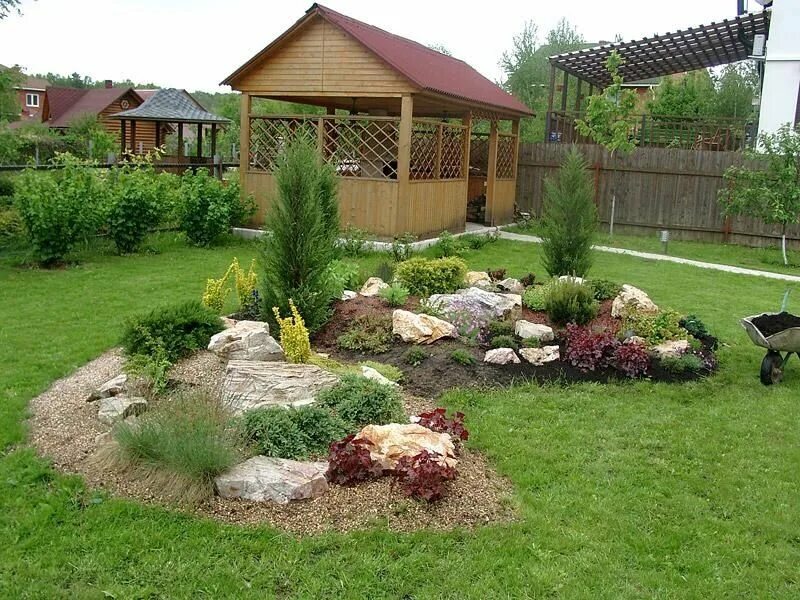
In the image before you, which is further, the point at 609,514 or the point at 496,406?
the point at 496,406

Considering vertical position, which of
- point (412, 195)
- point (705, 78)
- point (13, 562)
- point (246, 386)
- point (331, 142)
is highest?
point (705, 78)

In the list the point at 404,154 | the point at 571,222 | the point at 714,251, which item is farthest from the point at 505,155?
the point at 571,222

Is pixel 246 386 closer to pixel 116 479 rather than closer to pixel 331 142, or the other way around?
pixel 116 479

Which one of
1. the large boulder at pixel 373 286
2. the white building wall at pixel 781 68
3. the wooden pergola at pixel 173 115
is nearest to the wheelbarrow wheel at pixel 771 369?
the large boulder at pixel 373 286

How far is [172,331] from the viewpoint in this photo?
646 centimetres

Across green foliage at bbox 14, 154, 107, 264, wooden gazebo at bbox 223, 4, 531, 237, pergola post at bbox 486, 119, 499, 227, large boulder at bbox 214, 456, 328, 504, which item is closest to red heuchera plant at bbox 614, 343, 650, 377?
large boulder at bbox 214, 456, 328, 504

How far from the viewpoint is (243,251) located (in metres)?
13.5

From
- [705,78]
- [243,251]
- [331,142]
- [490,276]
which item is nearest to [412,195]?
[331,142]

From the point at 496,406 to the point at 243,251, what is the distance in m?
8.40

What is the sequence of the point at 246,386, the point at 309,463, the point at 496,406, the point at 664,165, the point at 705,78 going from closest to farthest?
1. the point at 309,463
2. the point at 246,386
3. the point at 496,406
4. the point at 664,165
5. the point at 705,78

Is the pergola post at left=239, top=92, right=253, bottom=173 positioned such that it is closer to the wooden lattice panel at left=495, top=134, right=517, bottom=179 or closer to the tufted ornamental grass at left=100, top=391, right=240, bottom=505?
the wooden lattice panel at left=495, top=134, right=517, bottom=179

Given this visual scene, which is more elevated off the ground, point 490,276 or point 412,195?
point 412,195

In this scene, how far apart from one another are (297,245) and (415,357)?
151 centimetres

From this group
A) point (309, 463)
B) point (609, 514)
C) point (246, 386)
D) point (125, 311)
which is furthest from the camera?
point (125, 311)
